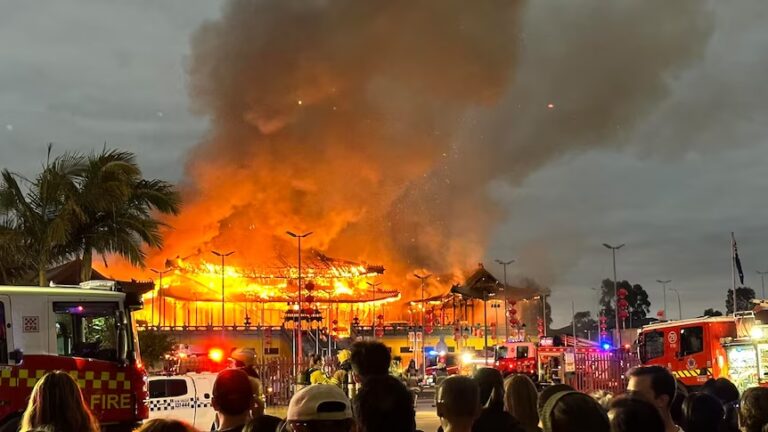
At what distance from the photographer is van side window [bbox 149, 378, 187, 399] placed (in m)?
20.2

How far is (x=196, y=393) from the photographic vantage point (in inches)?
801

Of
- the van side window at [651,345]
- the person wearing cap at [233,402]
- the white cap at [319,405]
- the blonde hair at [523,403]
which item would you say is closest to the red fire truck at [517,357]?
the van side window at [651,345]

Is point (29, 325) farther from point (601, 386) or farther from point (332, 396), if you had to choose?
point (601, 386)

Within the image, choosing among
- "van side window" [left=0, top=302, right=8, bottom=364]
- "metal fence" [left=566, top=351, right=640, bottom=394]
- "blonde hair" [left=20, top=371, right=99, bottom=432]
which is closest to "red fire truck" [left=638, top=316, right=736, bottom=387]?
"metal fence" [left=566, top=351, right=640, bottom=394]

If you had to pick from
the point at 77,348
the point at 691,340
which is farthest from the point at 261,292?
the point at 77,348

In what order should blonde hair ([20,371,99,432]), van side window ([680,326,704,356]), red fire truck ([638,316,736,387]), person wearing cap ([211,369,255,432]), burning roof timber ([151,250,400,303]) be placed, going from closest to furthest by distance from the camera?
blonde hair ([20,371,99,432]) < person wearing cap ([211,369,255,432]) < red fire truck ([638,316,736,387]) < van side window ([680,326,704,356]) < burning roof timber ([151,250,400,303])

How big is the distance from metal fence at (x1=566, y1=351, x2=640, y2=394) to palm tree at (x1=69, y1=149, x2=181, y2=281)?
49.7 ft

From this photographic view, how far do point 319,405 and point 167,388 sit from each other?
55.5 ft

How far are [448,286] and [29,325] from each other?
110 m

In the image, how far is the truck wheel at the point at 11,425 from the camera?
12.9m

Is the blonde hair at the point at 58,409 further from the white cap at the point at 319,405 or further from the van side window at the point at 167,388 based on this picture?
the van side window at the point at 167,388

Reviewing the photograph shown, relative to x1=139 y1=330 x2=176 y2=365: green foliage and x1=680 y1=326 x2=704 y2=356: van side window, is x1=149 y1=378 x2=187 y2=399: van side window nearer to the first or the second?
x1=680 y1=326 x2=704 y2=356: van side window

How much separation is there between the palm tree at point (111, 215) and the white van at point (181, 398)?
469cm

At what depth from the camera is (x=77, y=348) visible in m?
14.4
